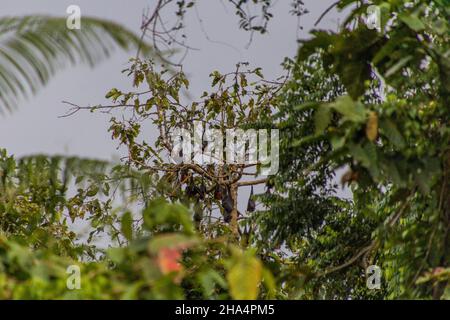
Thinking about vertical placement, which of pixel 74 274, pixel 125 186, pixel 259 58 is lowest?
pixel 74 274

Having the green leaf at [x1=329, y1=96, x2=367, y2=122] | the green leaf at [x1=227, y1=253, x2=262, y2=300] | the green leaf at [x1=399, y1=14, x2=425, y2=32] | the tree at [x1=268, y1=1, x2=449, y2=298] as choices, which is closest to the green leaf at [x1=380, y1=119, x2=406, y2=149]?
the tree at [x1=268, y1=1, x2=449, y2=298]

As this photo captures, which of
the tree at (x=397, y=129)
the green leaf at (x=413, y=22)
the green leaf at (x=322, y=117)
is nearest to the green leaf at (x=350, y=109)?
the tree at (x=397, y=129)

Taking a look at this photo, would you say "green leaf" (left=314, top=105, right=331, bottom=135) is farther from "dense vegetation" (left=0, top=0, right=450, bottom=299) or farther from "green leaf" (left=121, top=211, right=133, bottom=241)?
"green leaf" (left=121, top=211, right=133, bottom=241)

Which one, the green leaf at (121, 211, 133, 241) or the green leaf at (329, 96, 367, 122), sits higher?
the green leaf at (329, 96, 367, 122)

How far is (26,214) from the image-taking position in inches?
281

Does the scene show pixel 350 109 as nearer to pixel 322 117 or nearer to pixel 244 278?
pixel 322 117

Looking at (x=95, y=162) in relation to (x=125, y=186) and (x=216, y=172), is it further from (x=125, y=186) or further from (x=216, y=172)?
(x=216, y=172)

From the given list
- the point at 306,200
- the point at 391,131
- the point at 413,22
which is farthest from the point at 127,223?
the point at 306,200

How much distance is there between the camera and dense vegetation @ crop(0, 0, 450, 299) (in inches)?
119

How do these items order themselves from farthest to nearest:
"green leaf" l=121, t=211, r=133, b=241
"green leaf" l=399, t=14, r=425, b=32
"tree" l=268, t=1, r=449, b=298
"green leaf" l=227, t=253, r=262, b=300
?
"green leaf" l=399, t=14, r=425, b=32, "tree" l=268, t=1, r=449, b=298, "green leaf" l=121, t=211, r=133, b=241, "green leaf" l=227, t=253, r=262, b=300

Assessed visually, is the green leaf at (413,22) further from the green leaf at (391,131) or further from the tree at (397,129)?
the green leaf at (391,131)

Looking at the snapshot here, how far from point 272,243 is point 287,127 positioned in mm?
1081

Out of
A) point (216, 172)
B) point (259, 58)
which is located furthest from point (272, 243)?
point (259, 58)

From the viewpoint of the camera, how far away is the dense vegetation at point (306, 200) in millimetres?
3021
